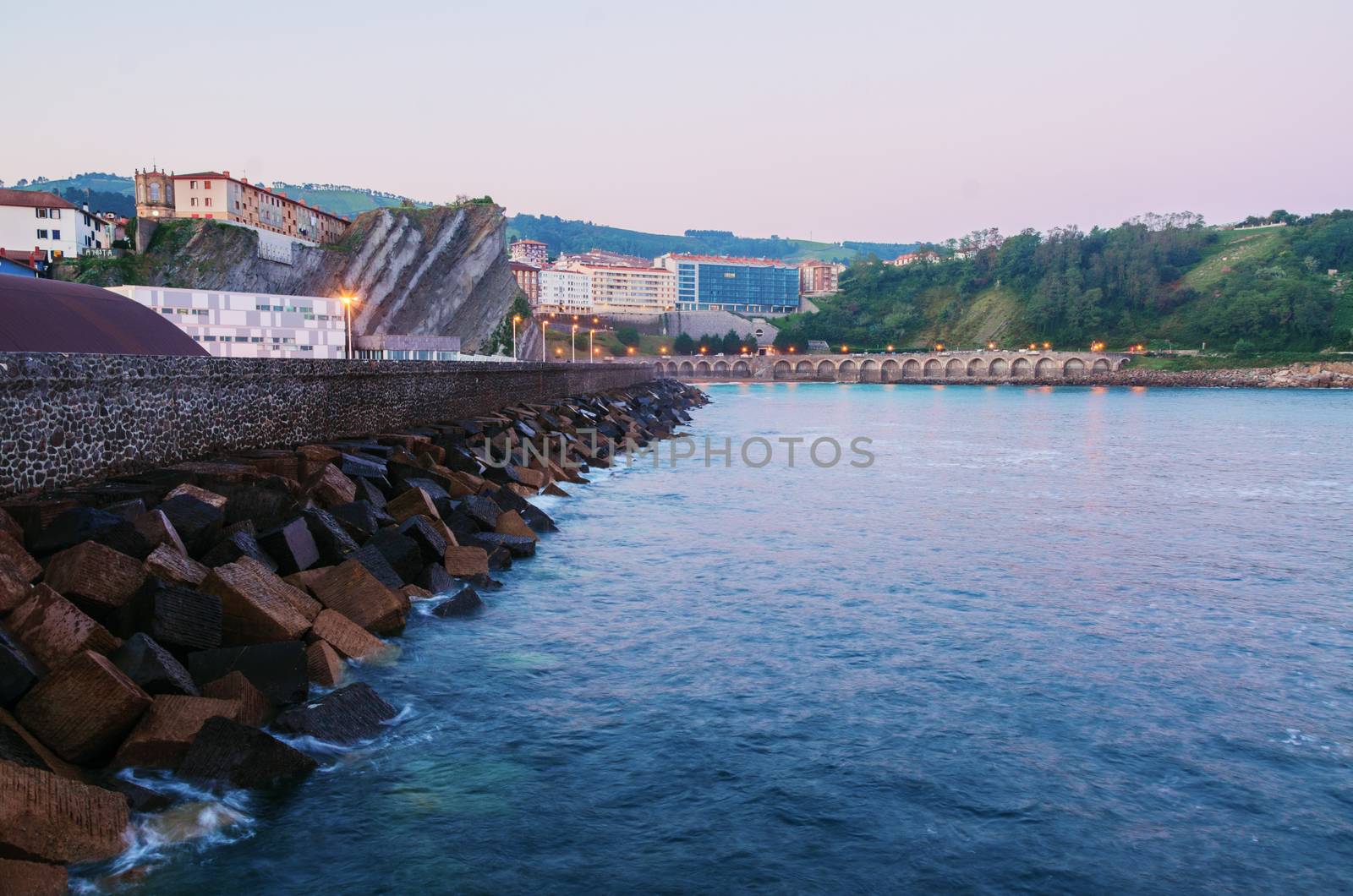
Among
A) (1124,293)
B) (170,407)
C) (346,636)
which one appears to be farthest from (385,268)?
(1124,293)

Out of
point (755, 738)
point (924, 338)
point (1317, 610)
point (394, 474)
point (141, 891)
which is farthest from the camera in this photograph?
point (924, 338)

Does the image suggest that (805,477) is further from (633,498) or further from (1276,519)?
(1276,519)

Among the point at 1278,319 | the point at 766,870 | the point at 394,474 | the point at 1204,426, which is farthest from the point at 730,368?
the point at 766,870

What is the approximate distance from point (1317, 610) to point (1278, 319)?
149296 mm

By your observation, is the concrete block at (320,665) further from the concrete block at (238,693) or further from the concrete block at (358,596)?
the concrete block at (358,596)

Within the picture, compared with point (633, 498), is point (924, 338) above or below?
above

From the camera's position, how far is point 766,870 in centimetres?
576

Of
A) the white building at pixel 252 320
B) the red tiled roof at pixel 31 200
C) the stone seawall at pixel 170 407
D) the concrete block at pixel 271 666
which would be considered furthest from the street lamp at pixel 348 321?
the concrete block at pixel 271 666

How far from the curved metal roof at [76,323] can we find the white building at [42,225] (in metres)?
64.5

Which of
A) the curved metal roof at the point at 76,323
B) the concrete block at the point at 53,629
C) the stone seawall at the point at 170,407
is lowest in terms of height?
the concrete block at the point at 53,629

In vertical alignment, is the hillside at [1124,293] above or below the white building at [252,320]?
above

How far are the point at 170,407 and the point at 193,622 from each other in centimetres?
581

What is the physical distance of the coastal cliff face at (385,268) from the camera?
72938 mm

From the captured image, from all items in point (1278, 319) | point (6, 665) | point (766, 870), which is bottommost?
point (766, 870)
